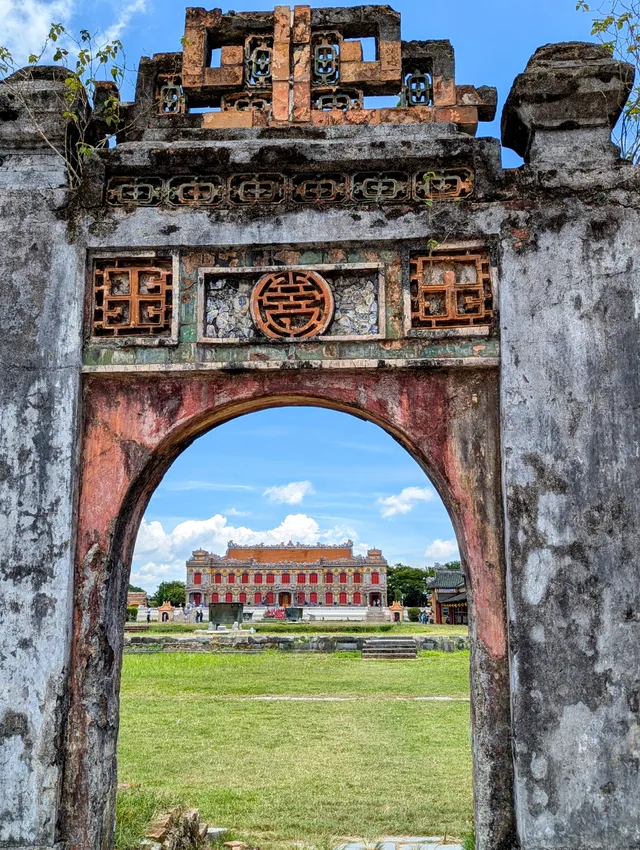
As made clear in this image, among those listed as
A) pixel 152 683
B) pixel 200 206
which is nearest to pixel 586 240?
pixel 200 206

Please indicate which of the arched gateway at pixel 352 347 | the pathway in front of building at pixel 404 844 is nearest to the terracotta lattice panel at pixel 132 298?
the arched gateway at pixel 352 347

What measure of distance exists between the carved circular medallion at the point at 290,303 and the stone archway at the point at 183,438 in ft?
0.87

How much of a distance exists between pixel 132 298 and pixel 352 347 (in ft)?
4.16

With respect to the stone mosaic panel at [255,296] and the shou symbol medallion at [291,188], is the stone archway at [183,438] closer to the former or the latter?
the stone mosaic panel at [255,296]

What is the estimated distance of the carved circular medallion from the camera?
441cm

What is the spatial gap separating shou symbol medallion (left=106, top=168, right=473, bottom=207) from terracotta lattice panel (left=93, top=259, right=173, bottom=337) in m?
0.38

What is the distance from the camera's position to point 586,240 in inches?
169

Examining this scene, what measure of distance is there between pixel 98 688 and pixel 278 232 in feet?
8.63

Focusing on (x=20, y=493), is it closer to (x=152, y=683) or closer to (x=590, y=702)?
(x=590, y=702)

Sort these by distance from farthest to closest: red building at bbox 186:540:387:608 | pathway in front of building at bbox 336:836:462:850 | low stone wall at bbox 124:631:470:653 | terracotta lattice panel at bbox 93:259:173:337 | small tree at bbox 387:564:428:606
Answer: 1. small tree at bbox 387:564:428:606
2. red building at bbox 186:540:387:608
3. low stone wall at bbox 124:631:470:653
4. pathway in front of building at bbox 336:836:462:850
5. terracotta lattice panel at bbox 93:259:173:337

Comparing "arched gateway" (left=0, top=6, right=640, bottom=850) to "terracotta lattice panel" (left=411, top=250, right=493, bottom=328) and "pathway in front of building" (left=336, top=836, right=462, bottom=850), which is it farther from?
"pathway in front of building" (left=336, top=836, right=462, bottom=850)

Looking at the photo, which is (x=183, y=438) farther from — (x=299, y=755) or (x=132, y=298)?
(x=299, y=755)

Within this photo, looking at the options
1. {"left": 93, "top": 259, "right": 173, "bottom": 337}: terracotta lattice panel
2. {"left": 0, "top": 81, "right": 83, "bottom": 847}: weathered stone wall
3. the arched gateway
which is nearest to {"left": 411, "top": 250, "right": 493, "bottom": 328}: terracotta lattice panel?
the arched gateway

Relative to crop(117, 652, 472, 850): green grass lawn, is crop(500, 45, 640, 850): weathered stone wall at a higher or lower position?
higher
